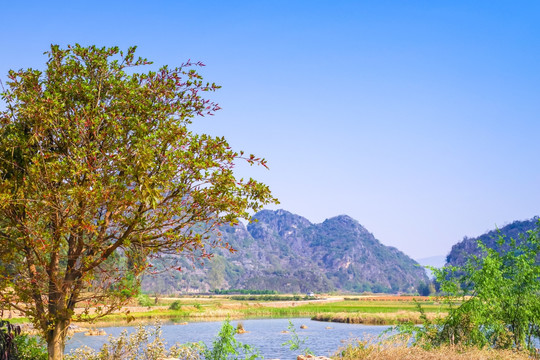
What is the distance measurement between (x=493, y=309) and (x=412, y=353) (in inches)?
180

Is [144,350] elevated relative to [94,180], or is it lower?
lower

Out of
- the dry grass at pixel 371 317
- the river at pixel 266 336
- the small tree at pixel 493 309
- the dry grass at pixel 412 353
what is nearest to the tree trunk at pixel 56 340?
the dry grass at pixel 412 353

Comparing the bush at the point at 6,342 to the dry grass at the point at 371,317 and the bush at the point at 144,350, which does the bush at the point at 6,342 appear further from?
the dry grass at the point at 371,317

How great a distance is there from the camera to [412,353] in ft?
40.0

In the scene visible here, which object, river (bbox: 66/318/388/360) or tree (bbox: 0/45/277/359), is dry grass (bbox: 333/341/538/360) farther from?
river (bbox: 66/318/388/360)

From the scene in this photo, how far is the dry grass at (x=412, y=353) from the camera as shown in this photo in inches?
472

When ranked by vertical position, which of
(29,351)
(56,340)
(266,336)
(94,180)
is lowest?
(266,336)

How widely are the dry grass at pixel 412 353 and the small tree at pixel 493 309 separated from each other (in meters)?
1.34

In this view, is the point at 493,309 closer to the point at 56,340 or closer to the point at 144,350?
the point at 144,350

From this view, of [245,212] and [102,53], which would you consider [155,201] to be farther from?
[102,53]

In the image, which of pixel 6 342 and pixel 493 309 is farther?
pixel 493 309

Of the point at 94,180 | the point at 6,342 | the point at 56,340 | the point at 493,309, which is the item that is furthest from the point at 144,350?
the point at 493,309

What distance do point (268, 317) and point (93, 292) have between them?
67974 mm

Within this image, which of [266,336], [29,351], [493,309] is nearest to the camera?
[29,351]
